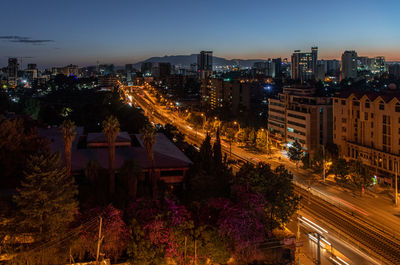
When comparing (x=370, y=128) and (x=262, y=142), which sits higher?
(x=370, y=128)

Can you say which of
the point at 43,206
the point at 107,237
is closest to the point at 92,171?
the point at 43,206

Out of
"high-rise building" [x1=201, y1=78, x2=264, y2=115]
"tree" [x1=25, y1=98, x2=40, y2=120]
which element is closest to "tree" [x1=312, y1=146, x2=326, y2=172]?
"high-rise building" [x1=201, y1=78, x2=264, y2=115]

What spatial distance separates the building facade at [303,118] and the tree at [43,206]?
4099cm

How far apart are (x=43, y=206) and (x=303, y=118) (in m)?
43.0

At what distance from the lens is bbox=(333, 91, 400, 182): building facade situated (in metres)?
39.5

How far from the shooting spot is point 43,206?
768 inches

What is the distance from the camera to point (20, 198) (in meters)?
20.1

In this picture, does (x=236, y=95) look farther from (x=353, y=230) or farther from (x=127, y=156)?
(x=353, y=230)

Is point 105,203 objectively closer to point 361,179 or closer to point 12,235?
point 12,235

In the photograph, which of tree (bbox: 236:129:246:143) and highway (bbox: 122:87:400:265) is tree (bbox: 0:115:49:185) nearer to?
highway (bbox: 122:87:400:265)

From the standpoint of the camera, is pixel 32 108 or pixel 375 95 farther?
pixel 32 108

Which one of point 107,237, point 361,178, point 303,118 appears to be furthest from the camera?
point 303,118

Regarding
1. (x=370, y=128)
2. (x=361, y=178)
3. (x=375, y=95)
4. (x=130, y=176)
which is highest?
(x=375, y=95)

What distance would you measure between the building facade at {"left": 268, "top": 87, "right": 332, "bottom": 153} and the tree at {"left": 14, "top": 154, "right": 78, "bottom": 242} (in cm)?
4099
